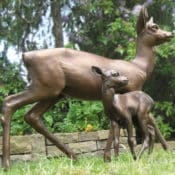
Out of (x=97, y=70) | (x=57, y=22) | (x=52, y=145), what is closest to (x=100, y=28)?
(x=57, y=22)

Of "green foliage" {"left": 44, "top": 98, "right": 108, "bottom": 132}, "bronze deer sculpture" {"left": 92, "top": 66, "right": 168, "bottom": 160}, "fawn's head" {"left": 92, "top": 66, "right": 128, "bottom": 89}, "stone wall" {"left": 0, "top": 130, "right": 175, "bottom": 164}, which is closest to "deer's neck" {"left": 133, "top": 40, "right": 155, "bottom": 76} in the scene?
"bronze deer sculpture" {"left": 92, "top": 66, "right": 168, "bottom": 160}

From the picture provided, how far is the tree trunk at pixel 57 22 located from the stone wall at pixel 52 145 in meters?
2.21

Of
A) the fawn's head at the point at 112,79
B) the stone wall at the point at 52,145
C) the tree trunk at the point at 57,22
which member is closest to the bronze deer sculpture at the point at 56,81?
the fawn's head at the point at 112,79

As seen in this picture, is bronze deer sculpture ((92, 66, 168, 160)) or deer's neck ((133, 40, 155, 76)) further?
deer's neck ((133, 40, 155, 76))

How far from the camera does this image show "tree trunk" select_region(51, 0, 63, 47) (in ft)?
25.4

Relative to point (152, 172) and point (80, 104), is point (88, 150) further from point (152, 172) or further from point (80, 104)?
point (152, 172)

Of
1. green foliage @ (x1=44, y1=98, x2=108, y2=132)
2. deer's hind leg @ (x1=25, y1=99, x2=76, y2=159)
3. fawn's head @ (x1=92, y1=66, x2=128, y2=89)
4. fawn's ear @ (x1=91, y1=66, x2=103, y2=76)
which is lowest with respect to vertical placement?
green foliage @ (x1=44, y1=98, x2=108, y2=132)

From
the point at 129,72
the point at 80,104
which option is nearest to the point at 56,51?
the point at 129,72

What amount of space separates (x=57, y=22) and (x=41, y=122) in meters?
3.79

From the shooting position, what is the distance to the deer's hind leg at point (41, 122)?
4188 mm

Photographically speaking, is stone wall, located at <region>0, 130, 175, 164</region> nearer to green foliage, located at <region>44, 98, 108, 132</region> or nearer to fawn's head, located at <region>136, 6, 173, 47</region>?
green foliage, located at <region>44, 98, 108, 132</region>

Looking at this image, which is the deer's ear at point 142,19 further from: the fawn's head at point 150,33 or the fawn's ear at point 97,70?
the fawn's ear at point 97,70

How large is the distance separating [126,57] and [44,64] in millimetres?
3135

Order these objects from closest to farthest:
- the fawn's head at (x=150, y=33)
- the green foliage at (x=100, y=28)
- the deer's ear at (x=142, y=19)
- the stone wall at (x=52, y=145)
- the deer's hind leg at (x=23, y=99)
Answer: the deer's hind leg at (x=23, y=99), the deer's ear at (x=142, y=19), the fawn's head at (x=150, y=33), the stone wall at (x=52, y=145), the green foliage at (x=100, y=28)
